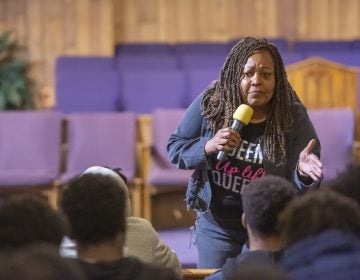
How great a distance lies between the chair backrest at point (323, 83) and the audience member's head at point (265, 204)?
3823 millimetres

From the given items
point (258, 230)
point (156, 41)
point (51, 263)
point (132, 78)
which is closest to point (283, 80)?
point (258, 230)

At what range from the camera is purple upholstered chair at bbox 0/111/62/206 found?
554cm

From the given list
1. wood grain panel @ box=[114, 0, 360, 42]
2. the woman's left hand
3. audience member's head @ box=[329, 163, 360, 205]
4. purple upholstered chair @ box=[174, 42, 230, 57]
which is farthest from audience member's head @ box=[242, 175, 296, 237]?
wood grain panel @ box=[114, 0, 360, 42]

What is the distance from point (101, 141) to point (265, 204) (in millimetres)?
3735

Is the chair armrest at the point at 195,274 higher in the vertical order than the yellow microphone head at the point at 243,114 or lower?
lower

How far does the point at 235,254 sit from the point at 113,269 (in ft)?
3.20

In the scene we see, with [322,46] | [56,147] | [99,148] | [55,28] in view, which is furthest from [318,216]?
[322,46]

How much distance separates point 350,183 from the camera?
213 cm

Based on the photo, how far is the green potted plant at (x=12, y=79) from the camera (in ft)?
24.3

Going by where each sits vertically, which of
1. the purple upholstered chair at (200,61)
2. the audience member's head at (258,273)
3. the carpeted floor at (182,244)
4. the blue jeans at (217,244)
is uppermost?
the audience member's head at (258,273)

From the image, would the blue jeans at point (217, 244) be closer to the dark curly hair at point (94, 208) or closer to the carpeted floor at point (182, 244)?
the dark curly hair at point (94, 208)

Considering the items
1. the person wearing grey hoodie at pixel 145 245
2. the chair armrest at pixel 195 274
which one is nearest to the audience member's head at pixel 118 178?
the person wearing grey hoodie at pixel 145 245

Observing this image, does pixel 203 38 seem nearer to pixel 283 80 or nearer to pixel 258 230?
pixel 283 80

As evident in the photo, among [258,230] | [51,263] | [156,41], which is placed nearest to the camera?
[51,263]
